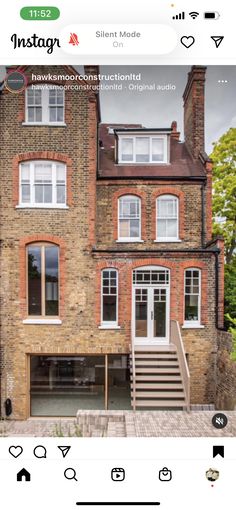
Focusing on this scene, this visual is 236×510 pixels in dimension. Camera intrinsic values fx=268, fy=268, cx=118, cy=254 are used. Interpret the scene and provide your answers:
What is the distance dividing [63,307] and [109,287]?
116cm

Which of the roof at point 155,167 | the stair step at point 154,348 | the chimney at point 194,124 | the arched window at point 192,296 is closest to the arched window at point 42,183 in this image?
the roof at point 155,167

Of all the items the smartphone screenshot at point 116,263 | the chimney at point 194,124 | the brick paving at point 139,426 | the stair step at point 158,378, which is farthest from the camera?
the chimney at point 194,124

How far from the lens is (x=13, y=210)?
20.4 feet

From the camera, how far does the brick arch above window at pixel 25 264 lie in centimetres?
606

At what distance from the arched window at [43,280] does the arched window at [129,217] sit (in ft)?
5.88

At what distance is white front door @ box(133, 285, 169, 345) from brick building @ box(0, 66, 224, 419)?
0.08ft
